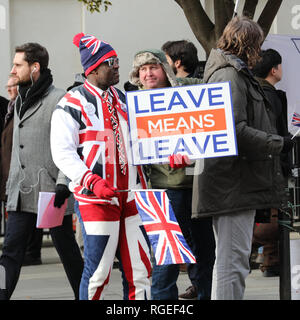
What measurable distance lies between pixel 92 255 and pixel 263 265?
3669mm

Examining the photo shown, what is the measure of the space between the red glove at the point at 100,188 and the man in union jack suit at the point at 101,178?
0.20 ft

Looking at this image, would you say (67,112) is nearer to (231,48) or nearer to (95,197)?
(95,197)

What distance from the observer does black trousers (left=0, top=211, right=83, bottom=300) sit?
6367 mm

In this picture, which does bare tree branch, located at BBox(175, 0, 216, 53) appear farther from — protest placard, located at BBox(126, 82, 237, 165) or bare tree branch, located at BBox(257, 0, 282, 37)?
protest placard, located at BBox(126, 82, 237, 165)

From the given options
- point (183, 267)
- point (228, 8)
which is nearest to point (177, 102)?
point (183, 267)

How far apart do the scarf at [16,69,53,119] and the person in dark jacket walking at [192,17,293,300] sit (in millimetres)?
1658

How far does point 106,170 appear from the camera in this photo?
5.08 meters

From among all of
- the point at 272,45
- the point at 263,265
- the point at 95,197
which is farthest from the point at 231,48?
the point at 263,265

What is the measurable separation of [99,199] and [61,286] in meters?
3.53

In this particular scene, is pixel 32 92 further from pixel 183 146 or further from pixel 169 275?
pixel 183 146

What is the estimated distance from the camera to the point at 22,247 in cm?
642

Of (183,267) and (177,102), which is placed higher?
(177,102)

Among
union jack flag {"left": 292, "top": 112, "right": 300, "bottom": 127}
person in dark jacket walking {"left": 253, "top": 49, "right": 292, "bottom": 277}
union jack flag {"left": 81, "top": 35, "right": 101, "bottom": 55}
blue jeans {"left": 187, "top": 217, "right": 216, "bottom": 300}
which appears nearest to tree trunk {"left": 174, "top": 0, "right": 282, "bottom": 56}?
person in dark jacket walking {"left": 253, "top": 49, "right": 292, "bottom": 277}

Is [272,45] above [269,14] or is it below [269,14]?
below
